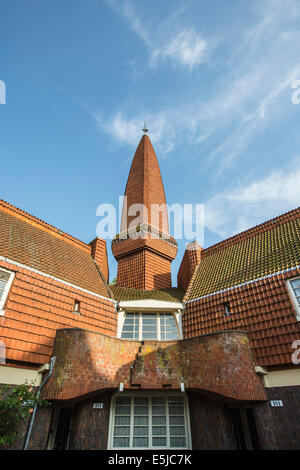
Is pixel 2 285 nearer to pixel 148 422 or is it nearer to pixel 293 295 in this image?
pixel 148 422

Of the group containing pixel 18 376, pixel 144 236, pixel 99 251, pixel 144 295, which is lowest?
pixel 18 376

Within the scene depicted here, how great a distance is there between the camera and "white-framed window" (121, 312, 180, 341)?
44.9 ft

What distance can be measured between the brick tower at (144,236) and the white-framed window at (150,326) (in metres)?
4.39

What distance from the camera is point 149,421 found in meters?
11.3

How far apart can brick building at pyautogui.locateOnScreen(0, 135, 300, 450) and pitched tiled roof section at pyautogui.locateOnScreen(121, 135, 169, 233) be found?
9.78 metres

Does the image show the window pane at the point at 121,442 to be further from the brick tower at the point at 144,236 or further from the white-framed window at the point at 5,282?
the brick tower at the point at 144,236

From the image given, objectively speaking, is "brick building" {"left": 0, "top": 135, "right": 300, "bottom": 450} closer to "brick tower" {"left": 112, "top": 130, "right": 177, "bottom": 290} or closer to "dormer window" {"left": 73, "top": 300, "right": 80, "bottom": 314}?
"dormer window" {"left": 73, "top": 300, "right": 80, "bottom": 314}

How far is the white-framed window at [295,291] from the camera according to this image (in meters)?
10.4

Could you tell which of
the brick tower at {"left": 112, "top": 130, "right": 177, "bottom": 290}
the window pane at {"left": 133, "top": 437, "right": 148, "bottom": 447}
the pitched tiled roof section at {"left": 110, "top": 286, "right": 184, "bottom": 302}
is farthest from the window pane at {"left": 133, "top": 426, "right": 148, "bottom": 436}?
the brick tower at {"left": 112, "top": 130, "right": 177, "bottom": 290}

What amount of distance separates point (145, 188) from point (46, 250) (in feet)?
41.7

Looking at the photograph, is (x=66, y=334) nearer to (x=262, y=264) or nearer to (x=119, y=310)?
(x=119, y=310)

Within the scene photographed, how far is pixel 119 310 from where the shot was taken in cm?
1402

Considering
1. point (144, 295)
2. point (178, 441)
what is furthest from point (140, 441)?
point (144, 295)

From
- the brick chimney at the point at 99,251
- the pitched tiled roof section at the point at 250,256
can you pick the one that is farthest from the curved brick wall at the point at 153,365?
the brick chimney at the point at 99,251
